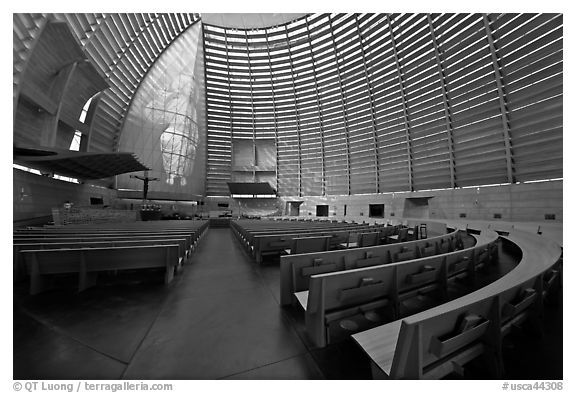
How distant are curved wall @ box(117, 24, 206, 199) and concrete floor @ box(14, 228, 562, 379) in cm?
2182

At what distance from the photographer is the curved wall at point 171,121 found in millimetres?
20344

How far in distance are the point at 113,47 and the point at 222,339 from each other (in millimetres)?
20427

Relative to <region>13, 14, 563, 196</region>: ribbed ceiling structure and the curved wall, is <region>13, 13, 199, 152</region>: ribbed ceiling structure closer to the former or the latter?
<region>13, 14, 563, 196</region>: ribbed ceiling structure

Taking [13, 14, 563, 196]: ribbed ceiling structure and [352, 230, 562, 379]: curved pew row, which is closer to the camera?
[352, 230, 562, 379]: curved pew row

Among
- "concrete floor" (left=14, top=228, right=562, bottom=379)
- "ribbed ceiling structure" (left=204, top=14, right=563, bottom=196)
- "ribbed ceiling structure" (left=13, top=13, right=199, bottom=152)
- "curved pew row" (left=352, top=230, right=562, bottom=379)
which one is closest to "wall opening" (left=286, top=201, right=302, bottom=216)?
"ribbed ceiling structure" (left=204, top=14, right=563, bottom=196)

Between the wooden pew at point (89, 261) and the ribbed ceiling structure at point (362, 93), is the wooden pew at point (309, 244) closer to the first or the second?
the wooden pew at point (89, 261)

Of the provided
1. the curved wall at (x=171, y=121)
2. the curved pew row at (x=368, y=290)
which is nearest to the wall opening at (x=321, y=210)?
the curved wall at (x=171, y=121)

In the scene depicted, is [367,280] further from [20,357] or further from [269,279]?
[20,357]

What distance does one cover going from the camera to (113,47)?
1429 centimetres

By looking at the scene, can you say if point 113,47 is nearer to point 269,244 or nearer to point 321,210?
point 269,244

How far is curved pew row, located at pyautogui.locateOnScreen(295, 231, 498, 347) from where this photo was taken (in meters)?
1.78

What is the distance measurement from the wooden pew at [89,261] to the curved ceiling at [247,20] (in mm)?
30142

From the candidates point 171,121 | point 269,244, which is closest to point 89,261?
point 269,244

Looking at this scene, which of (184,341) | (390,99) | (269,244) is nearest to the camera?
(184,341)
